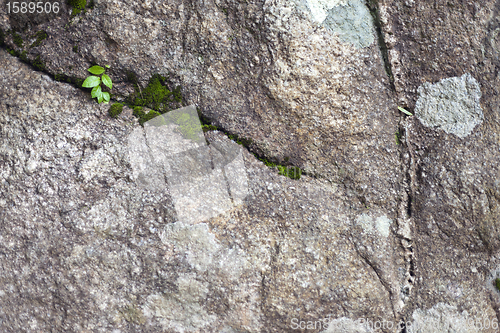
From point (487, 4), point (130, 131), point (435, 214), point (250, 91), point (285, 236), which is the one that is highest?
→ point (487, 4)

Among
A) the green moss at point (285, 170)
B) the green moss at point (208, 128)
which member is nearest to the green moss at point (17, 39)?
the green moss at point (208, 128)

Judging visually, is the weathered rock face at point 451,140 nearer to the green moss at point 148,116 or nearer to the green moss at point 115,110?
the green moss at point 148,116

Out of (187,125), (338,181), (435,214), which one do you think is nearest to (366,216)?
(338,181)

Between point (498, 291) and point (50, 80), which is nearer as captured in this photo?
point (50, 80)

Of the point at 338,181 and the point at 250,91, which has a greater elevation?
the point at 250,91

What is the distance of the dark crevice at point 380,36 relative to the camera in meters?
1.58

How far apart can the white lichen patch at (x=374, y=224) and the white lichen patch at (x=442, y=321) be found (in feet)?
1.43

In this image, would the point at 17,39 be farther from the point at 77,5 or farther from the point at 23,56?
the point at 77,5

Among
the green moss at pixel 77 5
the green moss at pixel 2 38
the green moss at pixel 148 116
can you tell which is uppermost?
the green moss at pixel 77 5

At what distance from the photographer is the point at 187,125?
5.39 ft

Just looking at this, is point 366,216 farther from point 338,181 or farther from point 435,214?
point 435,214

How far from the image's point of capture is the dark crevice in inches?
62.4

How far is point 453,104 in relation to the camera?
1606mm

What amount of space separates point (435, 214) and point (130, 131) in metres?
1.54
